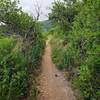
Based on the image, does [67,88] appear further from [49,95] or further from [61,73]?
[61,73]

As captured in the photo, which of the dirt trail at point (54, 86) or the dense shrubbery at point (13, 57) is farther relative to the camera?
the dirt trail at point (54, 86)

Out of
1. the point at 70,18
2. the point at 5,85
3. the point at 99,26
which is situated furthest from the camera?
the point at 70,18

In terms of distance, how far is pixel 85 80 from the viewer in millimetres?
10250

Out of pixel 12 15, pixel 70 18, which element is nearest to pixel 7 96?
pixel 12 15

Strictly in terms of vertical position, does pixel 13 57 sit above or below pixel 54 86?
above

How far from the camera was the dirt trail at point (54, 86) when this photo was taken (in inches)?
498

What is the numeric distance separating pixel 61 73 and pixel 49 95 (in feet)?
16.4

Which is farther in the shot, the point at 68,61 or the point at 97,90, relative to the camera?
the point at 68,61

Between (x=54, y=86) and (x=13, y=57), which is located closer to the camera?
(x=13, y=57)

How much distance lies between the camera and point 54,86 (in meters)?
14.7

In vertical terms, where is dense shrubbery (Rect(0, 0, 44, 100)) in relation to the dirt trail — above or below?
above

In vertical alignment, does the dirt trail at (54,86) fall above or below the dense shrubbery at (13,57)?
below

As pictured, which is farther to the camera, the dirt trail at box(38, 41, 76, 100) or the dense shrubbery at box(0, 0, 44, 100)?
the dirt trail at box(38, 41, 76, 100)

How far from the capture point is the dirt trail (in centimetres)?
1265
